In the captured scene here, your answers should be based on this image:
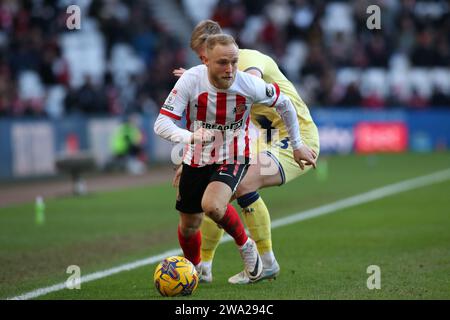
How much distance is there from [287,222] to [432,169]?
9241 millimetres

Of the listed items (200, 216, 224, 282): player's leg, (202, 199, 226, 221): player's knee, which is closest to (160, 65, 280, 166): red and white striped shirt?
(202, 199, 226, 221): player's knee

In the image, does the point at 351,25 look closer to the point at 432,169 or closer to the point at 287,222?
the point at 432,169

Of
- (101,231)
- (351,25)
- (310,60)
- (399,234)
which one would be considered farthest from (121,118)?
(399,234)

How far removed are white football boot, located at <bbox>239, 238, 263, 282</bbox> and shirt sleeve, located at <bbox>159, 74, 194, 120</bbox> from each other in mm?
1280

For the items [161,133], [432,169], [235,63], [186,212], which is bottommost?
[432,169]

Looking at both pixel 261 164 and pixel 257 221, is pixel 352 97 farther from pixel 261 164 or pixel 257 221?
pixel 257 221

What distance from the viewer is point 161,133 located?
7.24 meters

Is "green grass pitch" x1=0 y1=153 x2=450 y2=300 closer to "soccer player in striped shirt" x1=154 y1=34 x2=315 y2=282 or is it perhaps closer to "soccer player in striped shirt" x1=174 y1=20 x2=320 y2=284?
"soccer player in striped shirt" x1=174 y1=20 x2=320 y2=284

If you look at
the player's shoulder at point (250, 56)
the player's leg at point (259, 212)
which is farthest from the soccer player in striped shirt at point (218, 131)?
the player's shoulder at point (250, 56)

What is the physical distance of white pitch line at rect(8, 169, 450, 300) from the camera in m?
7.77

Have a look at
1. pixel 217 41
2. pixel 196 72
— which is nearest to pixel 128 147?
pixel 196 72

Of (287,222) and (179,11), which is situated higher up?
(179,11)

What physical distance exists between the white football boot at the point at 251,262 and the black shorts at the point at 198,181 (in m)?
0.52

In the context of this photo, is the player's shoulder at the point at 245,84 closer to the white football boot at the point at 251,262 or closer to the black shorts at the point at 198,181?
the black shorts at the point at 198,181
